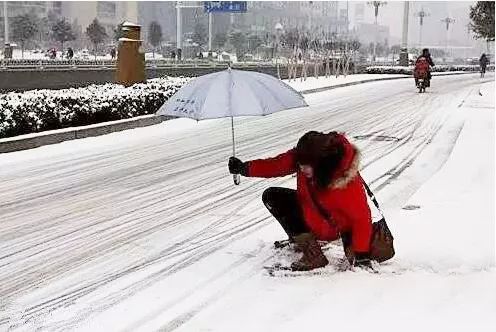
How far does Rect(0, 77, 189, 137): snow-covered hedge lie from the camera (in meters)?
11.1

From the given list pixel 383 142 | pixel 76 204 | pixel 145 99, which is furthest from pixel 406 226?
pixel 145 99

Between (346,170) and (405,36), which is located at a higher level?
(405,36)

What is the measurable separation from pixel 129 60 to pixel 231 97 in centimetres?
1202

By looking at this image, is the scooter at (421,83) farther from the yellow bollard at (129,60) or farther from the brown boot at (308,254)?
the brown boot at (308,254)

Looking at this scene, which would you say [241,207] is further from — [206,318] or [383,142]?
[383,142]

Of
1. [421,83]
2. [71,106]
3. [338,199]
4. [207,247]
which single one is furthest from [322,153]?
[421,83]

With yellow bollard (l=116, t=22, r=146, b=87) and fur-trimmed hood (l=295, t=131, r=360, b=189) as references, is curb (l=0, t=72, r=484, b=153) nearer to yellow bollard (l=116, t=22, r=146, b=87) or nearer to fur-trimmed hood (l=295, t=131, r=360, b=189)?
yellow bollard (l=116, t=22, r=146, b=87)

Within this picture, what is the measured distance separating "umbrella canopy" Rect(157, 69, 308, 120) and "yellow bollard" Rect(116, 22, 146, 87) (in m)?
11.6

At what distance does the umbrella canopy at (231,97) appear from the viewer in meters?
5.21

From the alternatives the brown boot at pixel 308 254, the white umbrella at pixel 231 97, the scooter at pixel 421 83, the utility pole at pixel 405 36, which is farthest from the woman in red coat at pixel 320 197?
the utility pole at pixel 405 36

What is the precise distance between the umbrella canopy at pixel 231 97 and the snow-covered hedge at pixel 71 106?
613 cm

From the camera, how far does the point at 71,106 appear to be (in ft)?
40.1

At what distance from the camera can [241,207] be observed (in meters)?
7.20

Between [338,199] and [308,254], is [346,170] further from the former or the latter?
[308,254]
